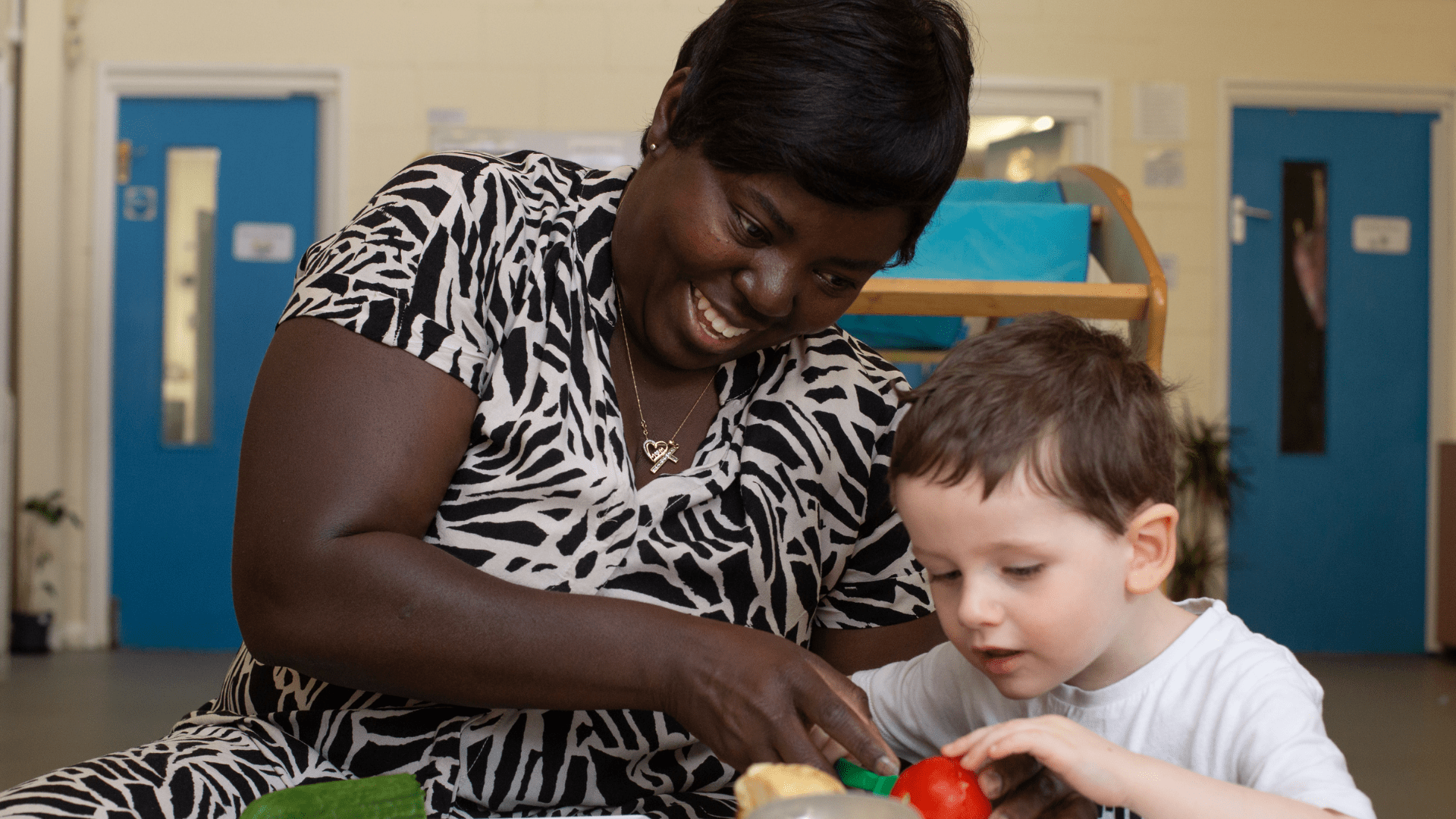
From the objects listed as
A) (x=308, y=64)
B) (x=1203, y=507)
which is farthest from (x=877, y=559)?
(x=308, y=64)

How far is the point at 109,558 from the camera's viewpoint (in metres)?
4.71

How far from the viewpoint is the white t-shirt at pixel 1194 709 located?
31.8 inches

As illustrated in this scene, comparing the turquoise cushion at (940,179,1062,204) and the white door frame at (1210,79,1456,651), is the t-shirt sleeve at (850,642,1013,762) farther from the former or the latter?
the white door frame at (1210,79,1456,651)

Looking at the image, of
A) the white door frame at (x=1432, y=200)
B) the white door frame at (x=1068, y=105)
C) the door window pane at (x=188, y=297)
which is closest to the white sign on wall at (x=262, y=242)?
the door window pane at (x=188, y=297)

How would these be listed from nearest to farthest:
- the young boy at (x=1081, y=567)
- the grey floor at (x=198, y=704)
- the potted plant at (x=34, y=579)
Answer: the young boy at (x=1081, y=567)
the grey floor at (x=198, y=704)
the potted plant at (x=34, y=579)

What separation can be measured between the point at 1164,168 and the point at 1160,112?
0.23 metres

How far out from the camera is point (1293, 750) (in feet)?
2.66

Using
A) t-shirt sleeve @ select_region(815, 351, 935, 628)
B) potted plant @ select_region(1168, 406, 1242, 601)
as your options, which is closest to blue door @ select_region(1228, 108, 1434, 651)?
potted plant @ select_region(1168, 406, 1242, 601)

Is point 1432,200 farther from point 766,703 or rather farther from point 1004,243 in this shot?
point 766,703

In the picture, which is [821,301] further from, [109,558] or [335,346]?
[109,558]

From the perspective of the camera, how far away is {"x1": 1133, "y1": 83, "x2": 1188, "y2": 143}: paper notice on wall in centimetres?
478

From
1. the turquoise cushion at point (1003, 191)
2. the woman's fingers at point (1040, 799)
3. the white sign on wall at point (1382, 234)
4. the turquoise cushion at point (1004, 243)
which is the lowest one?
the woman's fingers at point (1040, 799)

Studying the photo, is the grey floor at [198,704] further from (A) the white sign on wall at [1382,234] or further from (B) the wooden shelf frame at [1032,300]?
(A) the white sign on wall at [1382,234]

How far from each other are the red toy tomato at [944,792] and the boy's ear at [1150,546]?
231mm
